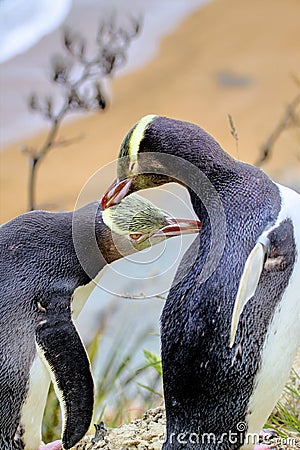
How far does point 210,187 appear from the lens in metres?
1.04

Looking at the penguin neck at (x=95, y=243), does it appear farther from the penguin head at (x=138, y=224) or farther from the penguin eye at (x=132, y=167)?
the penguin eye at (x=132, y=167)

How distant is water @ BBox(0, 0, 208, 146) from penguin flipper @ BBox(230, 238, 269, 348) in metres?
3.09

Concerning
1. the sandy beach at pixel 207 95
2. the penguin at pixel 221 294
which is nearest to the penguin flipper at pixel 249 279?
the penguin at pixel 221 294

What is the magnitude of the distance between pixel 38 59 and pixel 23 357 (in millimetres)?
3654

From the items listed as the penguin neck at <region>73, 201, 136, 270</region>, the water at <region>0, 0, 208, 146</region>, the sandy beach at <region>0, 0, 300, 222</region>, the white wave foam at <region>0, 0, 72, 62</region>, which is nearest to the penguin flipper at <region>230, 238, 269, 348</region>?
the penguin neck at <region>73, 201, 136, 270</region>

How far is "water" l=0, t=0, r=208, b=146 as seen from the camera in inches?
164

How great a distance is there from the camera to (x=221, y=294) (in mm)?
1014

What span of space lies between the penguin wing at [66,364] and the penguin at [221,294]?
14 centimetres

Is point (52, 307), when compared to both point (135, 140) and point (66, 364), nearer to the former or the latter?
point (66, 364)

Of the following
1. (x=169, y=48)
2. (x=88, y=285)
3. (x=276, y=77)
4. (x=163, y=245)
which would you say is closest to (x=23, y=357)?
(x=88, y=285)

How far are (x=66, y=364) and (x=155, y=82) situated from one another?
343 cm

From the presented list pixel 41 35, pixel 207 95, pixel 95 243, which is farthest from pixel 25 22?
pixel 95 243

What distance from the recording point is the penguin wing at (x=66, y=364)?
1.11 metres

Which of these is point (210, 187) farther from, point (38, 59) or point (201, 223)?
point (38, 59)
